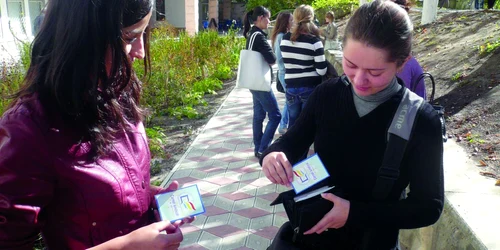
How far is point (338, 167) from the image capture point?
5.00 ft

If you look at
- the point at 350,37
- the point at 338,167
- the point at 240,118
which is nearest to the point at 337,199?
the point at 338,167

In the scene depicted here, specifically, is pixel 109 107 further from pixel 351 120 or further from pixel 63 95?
pixel 351 120

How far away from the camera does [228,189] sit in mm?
4375

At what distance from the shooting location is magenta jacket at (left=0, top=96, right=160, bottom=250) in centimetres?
104

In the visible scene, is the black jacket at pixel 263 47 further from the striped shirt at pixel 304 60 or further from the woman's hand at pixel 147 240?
the woman's hand at pixel 147 240

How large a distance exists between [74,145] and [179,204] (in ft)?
1.43

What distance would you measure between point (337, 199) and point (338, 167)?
0.18 m

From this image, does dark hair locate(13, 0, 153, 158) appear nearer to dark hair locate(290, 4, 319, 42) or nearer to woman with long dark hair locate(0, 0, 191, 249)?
woman with long dark hair locate(0, 0, 191, 249)

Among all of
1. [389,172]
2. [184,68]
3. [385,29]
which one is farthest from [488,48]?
[184,68]

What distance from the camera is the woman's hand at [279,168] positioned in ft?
4.86

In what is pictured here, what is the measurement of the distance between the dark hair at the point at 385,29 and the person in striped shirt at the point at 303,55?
3.13m

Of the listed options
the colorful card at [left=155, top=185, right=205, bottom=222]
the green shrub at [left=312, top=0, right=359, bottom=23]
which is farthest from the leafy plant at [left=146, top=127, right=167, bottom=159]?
the green shrub at [left=312, top=0, right=359, bottom=23]

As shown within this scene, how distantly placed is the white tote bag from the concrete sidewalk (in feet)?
3.21

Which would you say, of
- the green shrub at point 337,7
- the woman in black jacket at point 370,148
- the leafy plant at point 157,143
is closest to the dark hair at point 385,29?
the woman in black jacket at point 370,148
